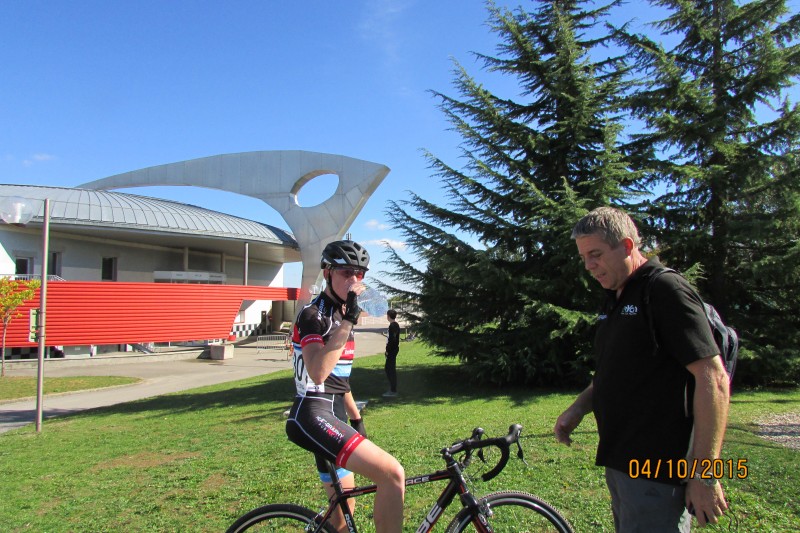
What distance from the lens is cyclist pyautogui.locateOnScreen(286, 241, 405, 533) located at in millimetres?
2502

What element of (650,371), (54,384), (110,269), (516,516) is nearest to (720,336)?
(650,371)

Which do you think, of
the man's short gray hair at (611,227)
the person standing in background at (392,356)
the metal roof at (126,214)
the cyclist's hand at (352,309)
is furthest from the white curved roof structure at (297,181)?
the man's short gray hair at (611,227)

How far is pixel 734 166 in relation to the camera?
479 inches

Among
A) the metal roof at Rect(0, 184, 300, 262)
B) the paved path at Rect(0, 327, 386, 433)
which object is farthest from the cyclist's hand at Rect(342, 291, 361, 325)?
the metal roof at Rect(0, 184, 300, 262)

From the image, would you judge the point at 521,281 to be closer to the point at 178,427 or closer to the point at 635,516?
the point at 178,427

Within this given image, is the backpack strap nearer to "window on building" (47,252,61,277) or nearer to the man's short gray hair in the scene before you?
the man's short gray hair

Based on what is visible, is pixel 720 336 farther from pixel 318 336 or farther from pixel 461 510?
pixel 318 336

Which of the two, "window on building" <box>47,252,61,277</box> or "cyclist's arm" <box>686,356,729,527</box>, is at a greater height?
"window on building" <box>47,252,61,277</box>

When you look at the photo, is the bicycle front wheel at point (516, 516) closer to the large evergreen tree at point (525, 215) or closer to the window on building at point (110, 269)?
the large evergreen tree at point (525, 215)

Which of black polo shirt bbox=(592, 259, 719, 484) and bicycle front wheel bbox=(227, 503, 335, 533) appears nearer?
black polo shirt bbox=(592, 259, 719, 484)

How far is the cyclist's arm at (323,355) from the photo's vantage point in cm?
261

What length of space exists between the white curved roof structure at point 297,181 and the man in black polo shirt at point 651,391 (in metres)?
32.5

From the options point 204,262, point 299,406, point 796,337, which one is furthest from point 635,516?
point 204,262

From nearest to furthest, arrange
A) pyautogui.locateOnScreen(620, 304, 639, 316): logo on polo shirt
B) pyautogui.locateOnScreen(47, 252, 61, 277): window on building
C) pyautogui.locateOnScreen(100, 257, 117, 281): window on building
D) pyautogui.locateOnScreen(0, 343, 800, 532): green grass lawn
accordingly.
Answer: pyautogui.locateOnScreen(620, 304, 639, 316): logo on polo shirt, pyautogui.locateOnScreen(0, 343, 800, 532): green grass lawn, pyautogui.locateOnScreen(47, 252, 61, 277): window on building, pyautogui.locateOnScreen(100, 257, 117, 281): window on building
